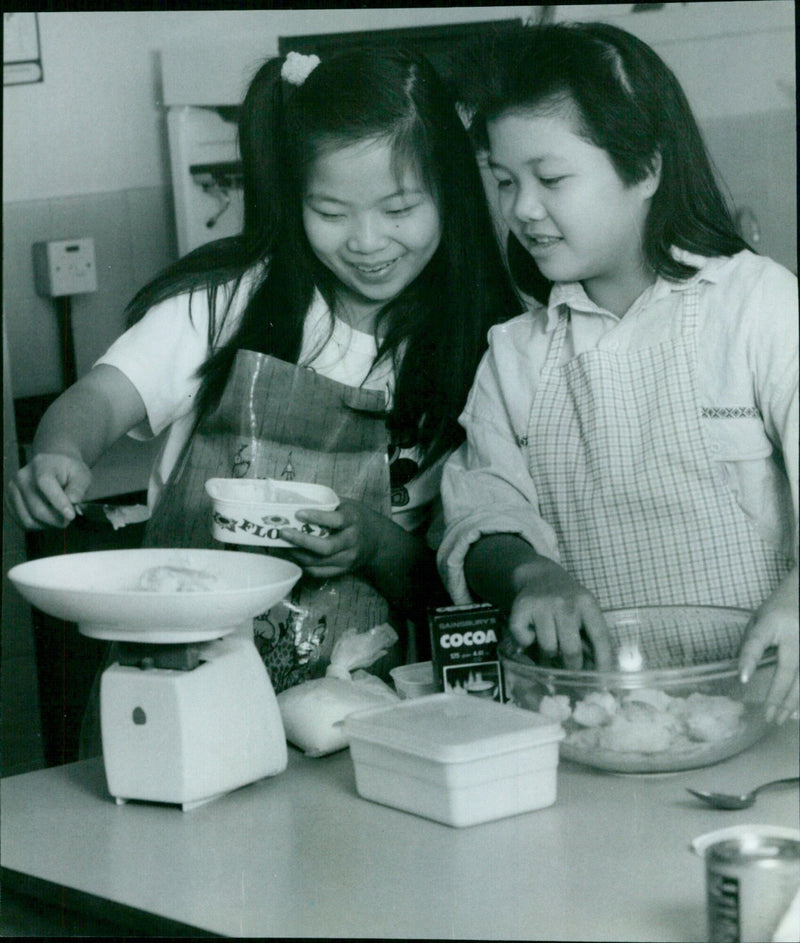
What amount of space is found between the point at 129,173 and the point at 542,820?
190 cm

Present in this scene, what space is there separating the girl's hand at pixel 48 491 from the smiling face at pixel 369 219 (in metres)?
Result: 0.41

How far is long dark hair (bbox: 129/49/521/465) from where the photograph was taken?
1555mm

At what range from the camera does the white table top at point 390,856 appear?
0.98 metres

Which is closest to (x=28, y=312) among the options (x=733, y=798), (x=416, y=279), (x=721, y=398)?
(x=416, y=279)

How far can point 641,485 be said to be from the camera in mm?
1464

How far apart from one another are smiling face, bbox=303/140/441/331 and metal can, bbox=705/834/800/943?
859 mm

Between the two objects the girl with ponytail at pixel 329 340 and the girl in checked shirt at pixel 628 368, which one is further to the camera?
the girl with ponytail at pixel 329 340

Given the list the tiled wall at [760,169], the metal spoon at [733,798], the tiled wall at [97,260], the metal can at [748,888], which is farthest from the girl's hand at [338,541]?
the tiled wall at [97,260]

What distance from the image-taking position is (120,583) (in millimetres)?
1254

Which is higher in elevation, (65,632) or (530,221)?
(530,221)

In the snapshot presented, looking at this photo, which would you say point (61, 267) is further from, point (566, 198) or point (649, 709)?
point (649, 709)

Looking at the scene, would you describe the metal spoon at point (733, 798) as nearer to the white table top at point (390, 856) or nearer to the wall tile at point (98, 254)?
the white table top at point (390, 856)

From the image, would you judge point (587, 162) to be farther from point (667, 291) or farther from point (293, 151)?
point (293, 151)

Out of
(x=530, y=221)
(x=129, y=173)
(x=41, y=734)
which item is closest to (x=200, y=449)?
(x=530, y=221)
